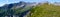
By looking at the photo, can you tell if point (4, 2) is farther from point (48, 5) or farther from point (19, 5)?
point (48, 5)

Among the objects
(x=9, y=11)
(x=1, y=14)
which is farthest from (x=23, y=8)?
(x=1, y=14)

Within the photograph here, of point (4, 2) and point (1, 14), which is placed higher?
point (4, 2)

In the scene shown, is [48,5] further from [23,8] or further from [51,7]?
[23,8]


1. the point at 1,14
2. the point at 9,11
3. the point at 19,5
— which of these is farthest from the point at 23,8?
the point at 1,14

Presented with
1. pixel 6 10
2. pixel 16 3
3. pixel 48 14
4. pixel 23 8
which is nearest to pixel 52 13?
pixel 48 14
